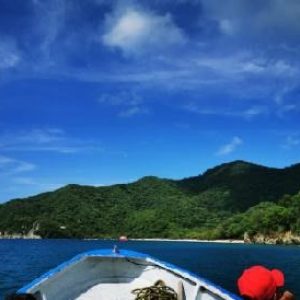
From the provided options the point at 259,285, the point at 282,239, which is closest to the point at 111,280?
the point at 259,285

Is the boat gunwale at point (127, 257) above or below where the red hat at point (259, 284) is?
above

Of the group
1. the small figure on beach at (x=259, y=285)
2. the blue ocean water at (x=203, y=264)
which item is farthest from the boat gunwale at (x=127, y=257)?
the blue ocean water at (x=203, y=264)

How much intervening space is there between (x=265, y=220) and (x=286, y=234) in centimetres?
968

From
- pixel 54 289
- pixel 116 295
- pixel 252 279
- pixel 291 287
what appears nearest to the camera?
pixel 252 279

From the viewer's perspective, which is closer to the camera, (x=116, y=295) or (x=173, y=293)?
(x=173, y=293)

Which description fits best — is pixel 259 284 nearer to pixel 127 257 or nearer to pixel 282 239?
pixel 127 257

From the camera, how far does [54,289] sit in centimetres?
1362

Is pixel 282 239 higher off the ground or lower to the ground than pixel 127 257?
higher

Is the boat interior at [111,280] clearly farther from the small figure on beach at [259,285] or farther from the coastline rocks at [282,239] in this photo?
the coastline rocks at [282,239]

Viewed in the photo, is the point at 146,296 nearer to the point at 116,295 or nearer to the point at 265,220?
the point at 116,295

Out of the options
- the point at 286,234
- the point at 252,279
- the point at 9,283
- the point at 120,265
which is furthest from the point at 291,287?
the point at 286,234

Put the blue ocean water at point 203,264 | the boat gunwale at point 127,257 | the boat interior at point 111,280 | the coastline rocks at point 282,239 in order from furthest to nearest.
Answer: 1. the coastline rocks at point 282,239
2. the blue ocean water at point 203,264
3. the boat interior at point 111,280
4. the boat gunwale at point 127,257

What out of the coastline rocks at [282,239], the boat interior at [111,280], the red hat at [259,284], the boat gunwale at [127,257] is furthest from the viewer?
the coastline rocks at [282,239]

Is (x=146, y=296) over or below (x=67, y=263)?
below
